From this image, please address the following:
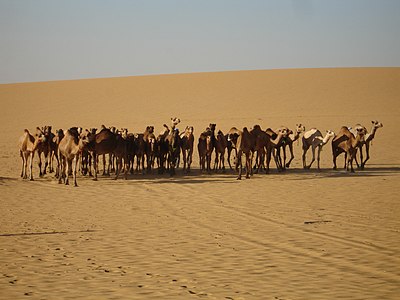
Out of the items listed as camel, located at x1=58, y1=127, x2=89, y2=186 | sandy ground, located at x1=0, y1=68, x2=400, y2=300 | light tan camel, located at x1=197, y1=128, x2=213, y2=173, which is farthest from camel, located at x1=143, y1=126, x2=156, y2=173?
camel, located at x1=58, y1=127, x2=89, y2=186

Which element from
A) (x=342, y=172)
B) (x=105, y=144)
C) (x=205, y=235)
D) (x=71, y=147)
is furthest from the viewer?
(x=342, y=172)

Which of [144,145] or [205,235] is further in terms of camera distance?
[144,145]

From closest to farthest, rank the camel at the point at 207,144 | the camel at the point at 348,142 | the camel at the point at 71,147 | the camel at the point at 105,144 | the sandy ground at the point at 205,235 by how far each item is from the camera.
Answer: the sandy ground at the point at 205,235
the camel at the point at 71,147
the camel at the point at 105,144
the camel at the point at 207,144
the camel at the point at 348,142

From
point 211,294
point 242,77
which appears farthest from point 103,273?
point 242,77

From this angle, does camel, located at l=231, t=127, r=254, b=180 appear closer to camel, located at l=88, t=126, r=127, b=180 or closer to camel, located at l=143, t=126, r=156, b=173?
camel, located at l=143, t=126, r=156, b=173

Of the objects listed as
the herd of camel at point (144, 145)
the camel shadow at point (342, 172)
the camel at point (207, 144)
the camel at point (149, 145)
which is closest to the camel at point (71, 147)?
the herd of camel at point (144, 145)

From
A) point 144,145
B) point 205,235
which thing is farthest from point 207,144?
point 205,235

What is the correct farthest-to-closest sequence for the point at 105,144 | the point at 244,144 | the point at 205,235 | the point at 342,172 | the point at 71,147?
the point at 342,172, the point at 244,144, the point at 105,144, the point at 71,147, the point at 205,235

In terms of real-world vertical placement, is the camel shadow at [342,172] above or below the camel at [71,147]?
below

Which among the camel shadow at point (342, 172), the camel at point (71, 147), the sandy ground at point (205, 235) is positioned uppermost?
the camel at point (71, 147)

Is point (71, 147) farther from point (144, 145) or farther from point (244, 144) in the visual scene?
point (244, 144)

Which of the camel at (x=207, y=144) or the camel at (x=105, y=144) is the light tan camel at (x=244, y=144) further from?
the camel at (x=105, y=144)

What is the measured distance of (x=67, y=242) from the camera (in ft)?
32.9

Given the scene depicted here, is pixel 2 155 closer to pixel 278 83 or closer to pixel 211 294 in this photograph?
pixel 211 294
